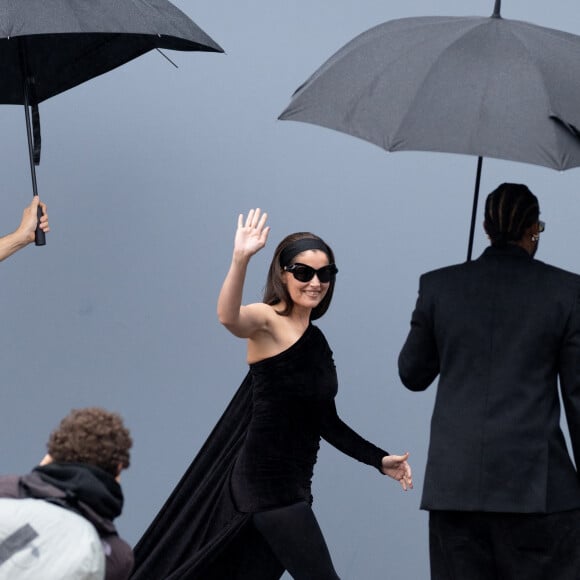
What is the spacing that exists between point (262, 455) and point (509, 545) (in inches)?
35.4

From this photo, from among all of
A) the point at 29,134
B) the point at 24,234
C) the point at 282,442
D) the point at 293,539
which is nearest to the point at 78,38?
the point at 29,134

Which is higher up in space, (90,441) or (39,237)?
(39,237)

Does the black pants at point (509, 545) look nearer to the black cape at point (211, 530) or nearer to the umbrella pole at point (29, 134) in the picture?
the black cape at point (211, 530)

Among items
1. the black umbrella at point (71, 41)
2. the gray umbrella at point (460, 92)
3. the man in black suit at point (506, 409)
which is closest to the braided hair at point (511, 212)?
the man in black suit at point (506, 409)

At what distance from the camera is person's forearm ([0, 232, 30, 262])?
16.0 ft

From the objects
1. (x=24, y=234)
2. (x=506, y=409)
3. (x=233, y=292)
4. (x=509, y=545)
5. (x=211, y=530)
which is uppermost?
(x=24, y=234)

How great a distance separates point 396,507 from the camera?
235 inches

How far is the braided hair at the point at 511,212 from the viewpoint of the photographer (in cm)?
407

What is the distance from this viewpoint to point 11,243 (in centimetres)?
489

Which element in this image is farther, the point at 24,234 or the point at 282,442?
the point at 24,234

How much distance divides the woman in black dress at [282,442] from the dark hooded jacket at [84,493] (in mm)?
1139

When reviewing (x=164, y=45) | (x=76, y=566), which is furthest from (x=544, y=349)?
(x=164, y=45)

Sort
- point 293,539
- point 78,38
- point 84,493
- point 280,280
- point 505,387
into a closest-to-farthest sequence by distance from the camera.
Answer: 1. point 84,493
2. point 505,387
3. point 293,539
4. point 280,280
5. point 78,38

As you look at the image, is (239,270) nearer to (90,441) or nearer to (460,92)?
(460,92)
